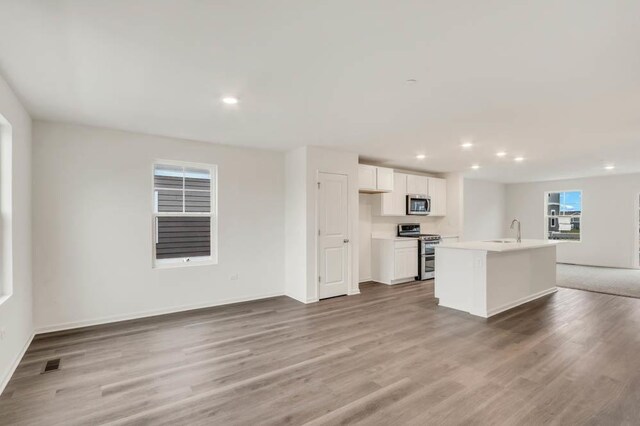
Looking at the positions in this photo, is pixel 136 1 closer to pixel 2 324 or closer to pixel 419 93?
pixel 419 93

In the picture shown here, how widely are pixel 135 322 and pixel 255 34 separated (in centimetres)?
384

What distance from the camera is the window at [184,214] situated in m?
4.59

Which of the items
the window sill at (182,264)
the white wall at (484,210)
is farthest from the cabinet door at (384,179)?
the white wall at (484,210)

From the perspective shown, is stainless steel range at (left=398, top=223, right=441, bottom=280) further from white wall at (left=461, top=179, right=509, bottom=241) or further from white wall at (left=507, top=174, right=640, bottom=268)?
white wall at (left=507, top=174, right=640, bottom=268)

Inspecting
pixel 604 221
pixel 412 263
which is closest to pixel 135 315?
pixel 412 263

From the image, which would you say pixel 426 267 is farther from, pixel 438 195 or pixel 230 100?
pixel 230 100

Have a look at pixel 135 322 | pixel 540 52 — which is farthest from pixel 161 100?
pixel 540 52

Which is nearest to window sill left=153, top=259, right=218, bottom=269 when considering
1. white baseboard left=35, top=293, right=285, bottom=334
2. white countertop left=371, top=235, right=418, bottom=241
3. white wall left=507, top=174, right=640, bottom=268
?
white baseboard left=35, top=293, right=285, bottom=334

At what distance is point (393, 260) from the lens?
21.0ft

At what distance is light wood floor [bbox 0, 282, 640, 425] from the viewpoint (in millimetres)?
2266

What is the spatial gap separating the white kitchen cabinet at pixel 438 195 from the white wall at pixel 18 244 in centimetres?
702

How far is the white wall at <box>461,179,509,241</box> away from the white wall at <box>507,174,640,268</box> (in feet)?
3.26

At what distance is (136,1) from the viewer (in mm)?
1728

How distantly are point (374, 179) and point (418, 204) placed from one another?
1.56 meters
